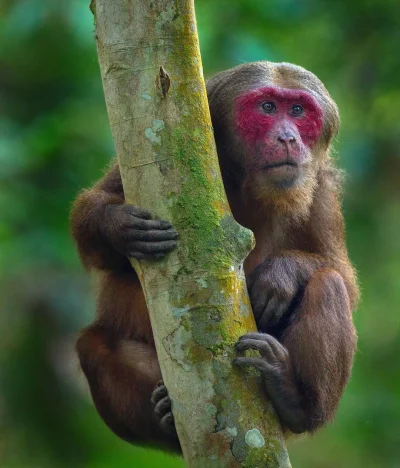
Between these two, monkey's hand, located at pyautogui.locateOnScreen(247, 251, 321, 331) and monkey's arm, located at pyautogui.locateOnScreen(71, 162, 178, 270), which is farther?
monkey's hand, located at pyautogui.locateOnScreen(247, 251, 321, 331)

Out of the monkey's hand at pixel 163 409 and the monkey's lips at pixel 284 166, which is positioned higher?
the monkey's lips at pixel 284 166

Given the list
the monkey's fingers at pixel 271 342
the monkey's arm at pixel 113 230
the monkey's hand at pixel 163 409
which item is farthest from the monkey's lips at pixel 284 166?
the monkey's hand at pixel 163 409

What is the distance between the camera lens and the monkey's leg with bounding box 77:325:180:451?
20.0 feet

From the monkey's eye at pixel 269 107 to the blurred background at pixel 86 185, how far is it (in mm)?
2230

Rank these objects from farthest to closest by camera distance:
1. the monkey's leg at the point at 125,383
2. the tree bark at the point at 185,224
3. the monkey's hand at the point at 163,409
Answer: the monkey's leg at the point at 125,383 → the monkey's hand at the point at 163,409 → the tree bark at the point at 185,224

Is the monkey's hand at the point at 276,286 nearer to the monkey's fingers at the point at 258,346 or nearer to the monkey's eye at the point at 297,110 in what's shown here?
the monkey's fingers at the point at 258,346

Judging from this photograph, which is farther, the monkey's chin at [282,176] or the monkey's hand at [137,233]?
the monkey's chin at [282,176]

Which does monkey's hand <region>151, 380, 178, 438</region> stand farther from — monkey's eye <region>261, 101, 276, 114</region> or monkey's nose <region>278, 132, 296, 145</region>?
monkey's eye <region>261, 101, 276, 114</region>

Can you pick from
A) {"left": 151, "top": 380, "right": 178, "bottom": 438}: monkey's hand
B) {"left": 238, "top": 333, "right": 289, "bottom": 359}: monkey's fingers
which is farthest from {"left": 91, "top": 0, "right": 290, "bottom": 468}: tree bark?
{"left": 151, "top": 380, "right": 178, "bottom": 438}: monkey's hand

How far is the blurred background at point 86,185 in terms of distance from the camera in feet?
27.8

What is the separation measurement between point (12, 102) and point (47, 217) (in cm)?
141

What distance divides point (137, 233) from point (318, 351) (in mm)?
1346

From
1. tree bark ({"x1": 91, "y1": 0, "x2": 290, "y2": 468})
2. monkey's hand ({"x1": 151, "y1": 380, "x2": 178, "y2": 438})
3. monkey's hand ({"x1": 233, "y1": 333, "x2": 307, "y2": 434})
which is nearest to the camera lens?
tree bark ({"x1": 91, "y1": 0, "x2": 290, "y2": 468})

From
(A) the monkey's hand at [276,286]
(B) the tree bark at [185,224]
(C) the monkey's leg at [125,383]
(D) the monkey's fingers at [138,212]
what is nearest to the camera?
(B) the tree bark at [185,224]
